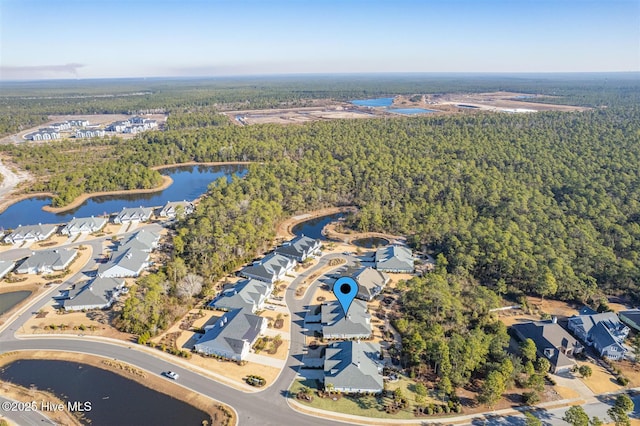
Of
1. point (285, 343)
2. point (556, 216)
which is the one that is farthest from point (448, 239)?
point (285, 343)

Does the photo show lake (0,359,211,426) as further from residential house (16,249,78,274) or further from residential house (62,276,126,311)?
residential house (16,249,78,274)

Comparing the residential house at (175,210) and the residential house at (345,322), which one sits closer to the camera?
the residential house at (345,322)

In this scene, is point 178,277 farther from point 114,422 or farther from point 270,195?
point 270,195

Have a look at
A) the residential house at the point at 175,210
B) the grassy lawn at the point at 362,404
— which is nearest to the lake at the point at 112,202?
the residential house at the point at 175,210

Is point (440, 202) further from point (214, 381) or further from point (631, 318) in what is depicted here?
point (214, 381)

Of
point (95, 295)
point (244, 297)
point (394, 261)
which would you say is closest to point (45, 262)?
point (95, 295)

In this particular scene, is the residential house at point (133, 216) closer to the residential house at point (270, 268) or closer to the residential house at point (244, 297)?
the residential house at point (270, 268)
